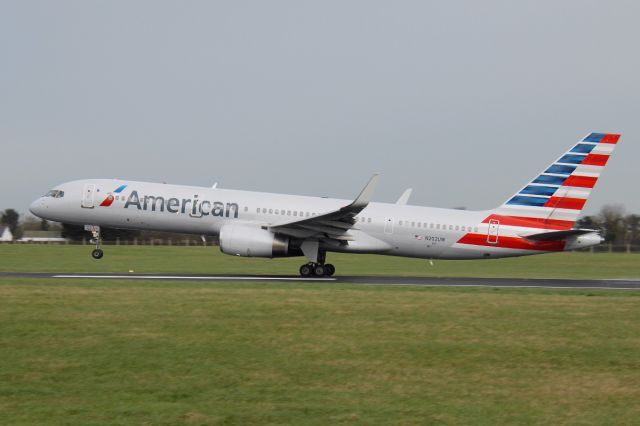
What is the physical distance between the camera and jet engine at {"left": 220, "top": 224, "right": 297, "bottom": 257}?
29.5 metres

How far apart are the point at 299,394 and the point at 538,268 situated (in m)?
33.7

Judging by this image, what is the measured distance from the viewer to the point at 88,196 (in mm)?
32500

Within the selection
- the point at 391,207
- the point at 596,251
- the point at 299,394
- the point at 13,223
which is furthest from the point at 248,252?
the point at 13,223

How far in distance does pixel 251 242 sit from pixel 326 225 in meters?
2.93

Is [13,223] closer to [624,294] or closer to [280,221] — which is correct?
[280,221]

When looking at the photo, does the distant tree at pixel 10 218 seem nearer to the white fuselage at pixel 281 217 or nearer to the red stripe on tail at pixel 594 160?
the white fuselage at pixel 281 217

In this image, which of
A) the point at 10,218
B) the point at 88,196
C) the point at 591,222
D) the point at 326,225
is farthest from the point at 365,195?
the point at 10,218

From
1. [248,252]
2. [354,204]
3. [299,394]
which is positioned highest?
[354,204]

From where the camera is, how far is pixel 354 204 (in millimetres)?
28547

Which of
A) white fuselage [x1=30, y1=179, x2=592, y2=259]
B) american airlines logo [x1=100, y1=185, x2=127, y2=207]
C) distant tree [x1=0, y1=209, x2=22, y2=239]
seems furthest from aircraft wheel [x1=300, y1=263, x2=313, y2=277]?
distant tree [x1=0, y1=209, x2=22, y2=239]

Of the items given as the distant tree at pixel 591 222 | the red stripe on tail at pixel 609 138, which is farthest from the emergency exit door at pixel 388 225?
the distant tree at pixel 591 222

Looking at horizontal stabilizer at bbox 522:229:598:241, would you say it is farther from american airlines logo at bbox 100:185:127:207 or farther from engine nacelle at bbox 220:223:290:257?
american airlines logo at bbox 100:185:127:207

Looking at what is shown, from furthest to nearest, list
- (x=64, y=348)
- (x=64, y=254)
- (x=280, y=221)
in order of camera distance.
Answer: (x=64, y=254)
(x=280, y=221)
(x=64, y=348)

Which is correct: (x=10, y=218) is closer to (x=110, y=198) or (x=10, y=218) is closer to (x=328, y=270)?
(x=110, y=198)
